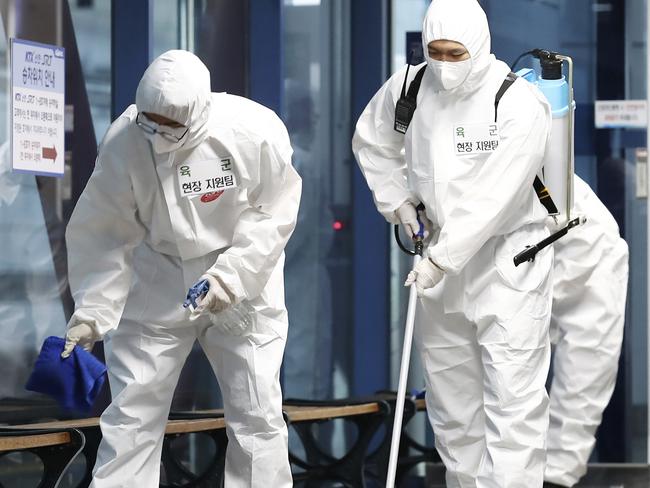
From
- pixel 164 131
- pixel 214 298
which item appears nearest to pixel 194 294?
pixel 214 298

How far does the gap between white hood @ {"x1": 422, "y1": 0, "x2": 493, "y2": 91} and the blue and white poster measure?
145cm

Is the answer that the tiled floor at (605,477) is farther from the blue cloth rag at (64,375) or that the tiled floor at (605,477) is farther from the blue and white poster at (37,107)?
the blue cloth rag at (64,375)

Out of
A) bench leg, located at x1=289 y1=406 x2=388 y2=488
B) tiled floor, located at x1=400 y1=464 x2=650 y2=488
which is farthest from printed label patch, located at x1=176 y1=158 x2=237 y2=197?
tiled floor, located at x1=400 y1=464 x2=650 y2=488

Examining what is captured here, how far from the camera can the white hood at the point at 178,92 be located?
13.6ft

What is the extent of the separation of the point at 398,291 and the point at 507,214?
259 centimetres

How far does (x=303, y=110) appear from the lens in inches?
280

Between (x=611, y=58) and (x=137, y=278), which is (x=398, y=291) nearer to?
(x=611, y=58)

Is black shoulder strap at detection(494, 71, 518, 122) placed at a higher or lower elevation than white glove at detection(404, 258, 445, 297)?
higher

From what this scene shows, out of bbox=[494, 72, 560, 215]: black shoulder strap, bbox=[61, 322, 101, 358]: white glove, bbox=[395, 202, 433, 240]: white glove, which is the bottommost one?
bbox=[61, 322, 101, 358]: white glove

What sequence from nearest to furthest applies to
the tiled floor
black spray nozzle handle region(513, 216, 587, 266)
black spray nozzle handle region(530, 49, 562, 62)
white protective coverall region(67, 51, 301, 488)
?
white protective coverall region(67, 51, 301, 488)
black spray nozzle handle region(513, 216, 587, 266)
black spray nozzle handle region(530, 49, 562, 62)
the tiled floor

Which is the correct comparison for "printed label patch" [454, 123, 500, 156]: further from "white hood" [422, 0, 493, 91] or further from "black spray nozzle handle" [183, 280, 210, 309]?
"black spray nozzle handle" [183, 280, 210, 309]

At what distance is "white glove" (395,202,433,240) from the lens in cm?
486

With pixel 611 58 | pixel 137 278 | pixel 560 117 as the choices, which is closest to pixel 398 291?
pixel 611 58

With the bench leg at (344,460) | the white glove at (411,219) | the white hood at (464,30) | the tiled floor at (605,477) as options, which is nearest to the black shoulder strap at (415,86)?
the white hood at (464,30)
